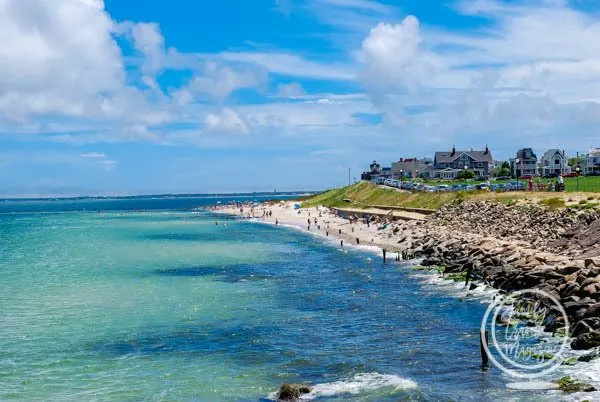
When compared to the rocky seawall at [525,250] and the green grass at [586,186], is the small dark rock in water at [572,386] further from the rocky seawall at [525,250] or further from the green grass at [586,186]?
the green grass at [586,186]

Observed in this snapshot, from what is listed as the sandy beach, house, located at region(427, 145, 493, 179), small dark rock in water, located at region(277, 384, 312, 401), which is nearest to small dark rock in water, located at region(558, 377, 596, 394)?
small dark rock in water, located at region(277, 384, 312, 401)

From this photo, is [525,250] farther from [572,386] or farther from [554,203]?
[572,386]

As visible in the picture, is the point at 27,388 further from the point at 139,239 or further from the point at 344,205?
the point at 344,205

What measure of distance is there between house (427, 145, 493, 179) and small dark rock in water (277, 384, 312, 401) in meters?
142

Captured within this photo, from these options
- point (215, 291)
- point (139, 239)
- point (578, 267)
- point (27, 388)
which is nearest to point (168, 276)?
point (215, 291)

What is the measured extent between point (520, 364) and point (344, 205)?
112 metres

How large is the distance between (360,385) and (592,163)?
121 meters

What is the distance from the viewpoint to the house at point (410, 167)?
591ft

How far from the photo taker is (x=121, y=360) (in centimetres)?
2500

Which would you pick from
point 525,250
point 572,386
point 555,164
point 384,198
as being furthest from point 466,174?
point 572,386

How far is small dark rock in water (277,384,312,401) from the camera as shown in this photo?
1956cm

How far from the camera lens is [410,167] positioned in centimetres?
18725

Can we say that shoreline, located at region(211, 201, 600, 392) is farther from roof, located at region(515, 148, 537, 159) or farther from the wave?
roof, located at region(515, 148, 537, 159)

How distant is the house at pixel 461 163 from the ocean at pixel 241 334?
10829 cm
